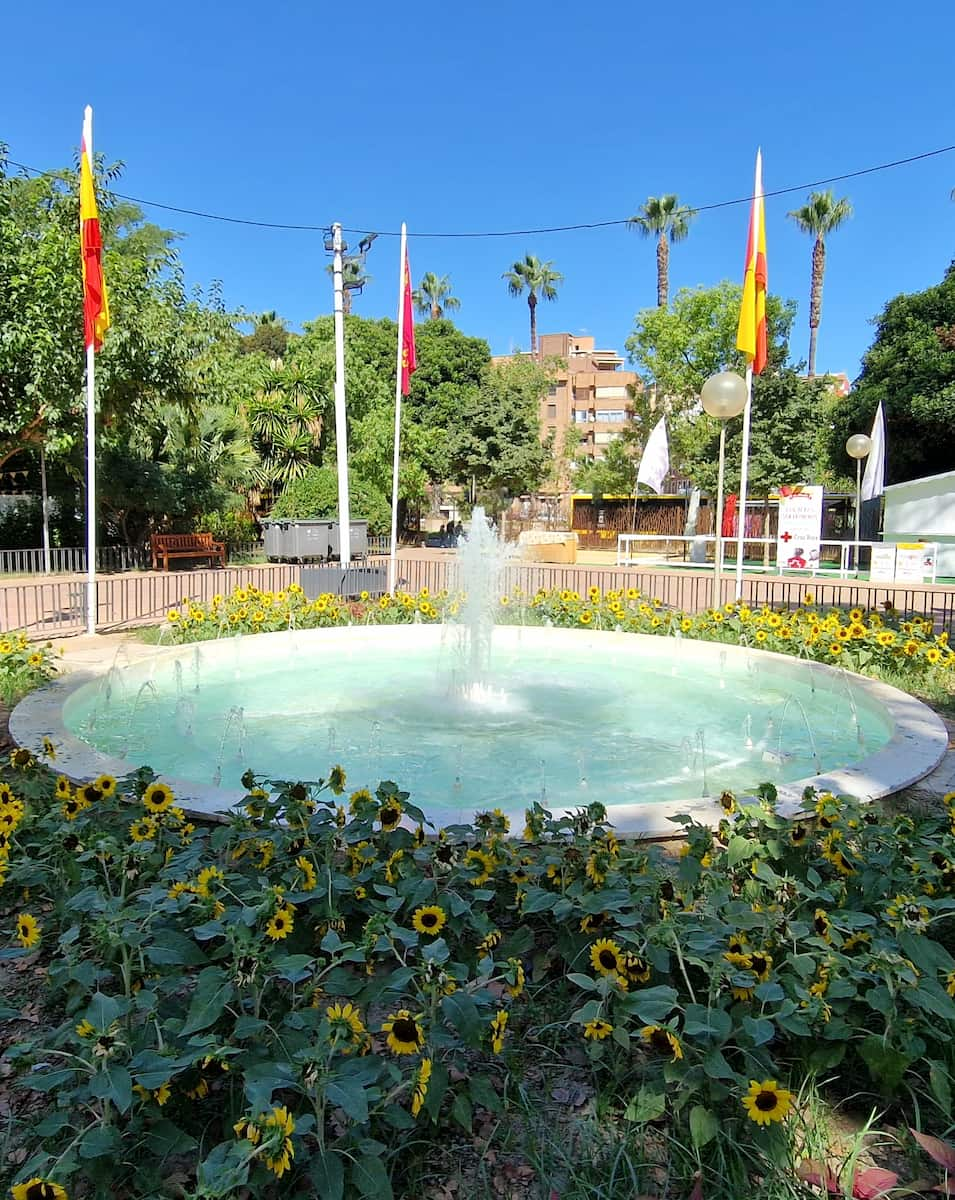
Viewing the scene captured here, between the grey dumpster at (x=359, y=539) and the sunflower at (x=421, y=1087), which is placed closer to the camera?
the sunflower at (x=421, y=1087)

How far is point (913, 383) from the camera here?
2692cm

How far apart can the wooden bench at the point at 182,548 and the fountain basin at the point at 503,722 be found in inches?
449

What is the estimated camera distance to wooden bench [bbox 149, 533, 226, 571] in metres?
19.2

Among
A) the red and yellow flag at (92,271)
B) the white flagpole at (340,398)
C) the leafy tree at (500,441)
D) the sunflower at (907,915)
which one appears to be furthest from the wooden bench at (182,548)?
the sunflower at (907,915)

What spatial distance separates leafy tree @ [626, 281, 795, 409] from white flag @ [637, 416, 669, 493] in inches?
562

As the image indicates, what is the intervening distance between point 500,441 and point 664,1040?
3381cm

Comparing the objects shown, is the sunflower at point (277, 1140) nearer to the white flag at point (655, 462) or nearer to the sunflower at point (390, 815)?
the sunflower at point (390, 815)

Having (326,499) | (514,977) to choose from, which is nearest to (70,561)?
(326,499)

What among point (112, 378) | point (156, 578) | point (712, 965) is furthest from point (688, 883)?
point (112, 378)

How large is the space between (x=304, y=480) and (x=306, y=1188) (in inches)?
902

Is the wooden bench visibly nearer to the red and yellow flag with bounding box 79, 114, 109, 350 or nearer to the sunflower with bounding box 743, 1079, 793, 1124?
the red and yellow flag with bounding box 79, 114, 109, 350

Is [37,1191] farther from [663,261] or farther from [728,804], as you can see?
[663,261]

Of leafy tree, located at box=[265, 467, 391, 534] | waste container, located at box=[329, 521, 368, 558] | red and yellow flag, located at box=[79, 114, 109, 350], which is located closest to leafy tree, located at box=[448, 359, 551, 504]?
leafy tree, located at box=[265, 467, 391, 534]

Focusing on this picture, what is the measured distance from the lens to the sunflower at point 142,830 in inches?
113
